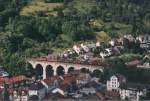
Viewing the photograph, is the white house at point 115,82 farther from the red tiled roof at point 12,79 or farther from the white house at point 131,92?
the red tiled roof at point 12,79

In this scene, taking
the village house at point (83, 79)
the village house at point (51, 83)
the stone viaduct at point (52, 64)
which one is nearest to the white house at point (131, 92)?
the village house at point (83, 79)

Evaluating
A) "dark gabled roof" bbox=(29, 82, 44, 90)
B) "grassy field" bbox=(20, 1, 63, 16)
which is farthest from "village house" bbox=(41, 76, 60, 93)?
"grassy field" bbox=(20, 1, 63, 16)

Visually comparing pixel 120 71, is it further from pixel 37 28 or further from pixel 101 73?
pixel 37 28

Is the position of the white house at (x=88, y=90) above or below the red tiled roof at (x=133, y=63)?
below

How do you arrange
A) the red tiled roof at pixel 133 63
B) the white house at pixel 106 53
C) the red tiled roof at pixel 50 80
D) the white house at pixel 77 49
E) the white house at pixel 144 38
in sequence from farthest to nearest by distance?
1. the white house at pixel 144 38
2. the white house at pixel 77 49
3. the white house at pixel 106 53
4. the red tiled roof at pixel 133 63
5. the red tiled roof at pixel 50 80

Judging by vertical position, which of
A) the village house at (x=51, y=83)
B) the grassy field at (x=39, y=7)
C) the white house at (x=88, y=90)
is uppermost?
the grassy field at (x=39, y=7)

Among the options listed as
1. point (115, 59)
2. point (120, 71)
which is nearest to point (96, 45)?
point (115, 59)

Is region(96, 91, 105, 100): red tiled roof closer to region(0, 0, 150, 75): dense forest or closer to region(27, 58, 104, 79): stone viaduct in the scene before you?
region(27, 58, 104, 79): stone viaduct
